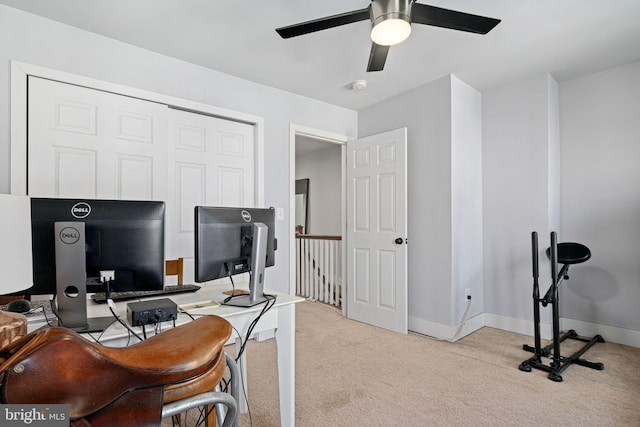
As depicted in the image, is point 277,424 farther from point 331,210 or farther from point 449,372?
point 331,210

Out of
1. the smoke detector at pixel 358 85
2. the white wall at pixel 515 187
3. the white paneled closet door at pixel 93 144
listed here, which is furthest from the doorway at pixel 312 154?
the white wall at pixel 515 187

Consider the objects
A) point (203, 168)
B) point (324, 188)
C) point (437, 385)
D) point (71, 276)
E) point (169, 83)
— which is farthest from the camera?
point (324, 188)

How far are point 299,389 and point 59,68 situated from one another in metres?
2.64

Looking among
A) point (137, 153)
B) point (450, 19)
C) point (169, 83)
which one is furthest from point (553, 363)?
point (169, 83)

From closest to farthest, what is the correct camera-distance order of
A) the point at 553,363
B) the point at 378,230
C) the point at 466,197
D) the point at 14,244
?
the point at 14,244, the point at 553,363, the point at 466,197, the point at 378,230

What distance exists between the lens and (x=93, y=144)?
2414mm

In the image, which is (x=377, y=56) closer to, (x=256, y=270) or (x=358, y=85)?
(x=358, y=85)

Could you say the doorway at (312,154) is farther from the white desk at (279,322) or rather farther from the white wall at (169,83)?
the white desk at (279,322)

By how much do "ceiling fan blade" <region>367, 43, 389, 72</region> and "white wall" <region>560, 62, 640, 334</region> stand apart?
225cm

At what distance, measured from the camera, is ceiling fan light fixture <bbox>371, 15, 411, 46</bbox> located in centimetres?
168

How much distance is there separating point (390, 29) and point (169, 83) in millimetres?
1892

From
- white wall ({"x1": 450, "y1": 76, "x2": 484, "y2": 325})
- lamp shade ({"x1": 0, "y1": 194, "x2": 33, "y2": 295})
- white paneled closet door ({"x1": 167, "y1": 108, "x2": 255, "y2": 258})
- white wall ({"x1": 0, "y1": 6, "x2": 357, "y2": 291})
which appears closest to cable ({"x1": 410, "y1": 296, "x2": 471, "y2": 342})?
white wall ({"x1": 450, "y1": 76, "x2": 484, "y2": 325})

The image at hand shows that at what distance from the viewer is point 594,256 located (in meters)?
3.07

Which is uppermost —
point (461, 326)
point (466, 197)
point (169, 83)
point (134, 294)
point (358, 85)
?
point (358, 85)
